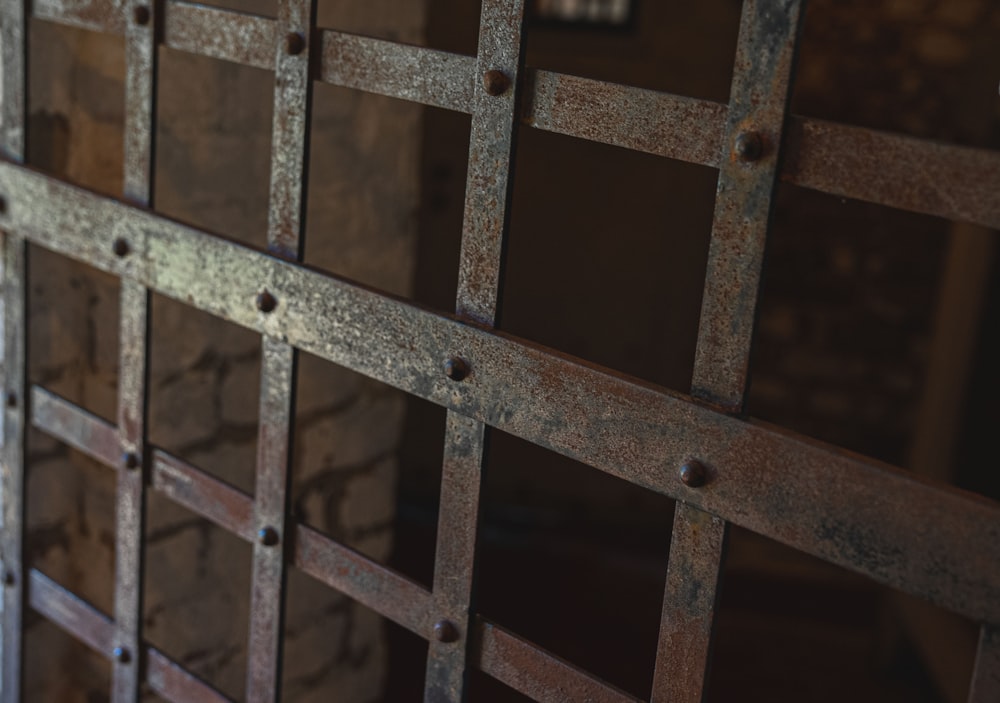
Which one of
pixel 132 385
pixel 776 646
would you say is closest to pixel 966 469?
pixel 776 646

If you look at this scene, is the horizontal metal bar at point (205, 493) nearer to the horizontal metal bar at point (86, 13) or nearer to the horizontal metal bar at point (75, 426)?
the horizontal metal bar at point (75, 426)

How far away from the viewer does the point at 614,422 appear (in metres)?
0.89

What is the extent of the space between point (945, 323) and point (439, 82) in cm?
278

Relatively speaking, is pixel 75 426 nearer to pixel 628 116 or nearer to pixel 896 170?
pixel 628 116

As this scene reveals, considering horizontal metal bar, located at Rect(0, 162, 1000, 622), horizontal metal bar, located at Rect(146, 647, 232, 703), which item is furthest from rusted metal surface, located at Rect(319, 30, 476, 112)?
horizontal metal bar, located at Rect(146, 647, 232, 703)

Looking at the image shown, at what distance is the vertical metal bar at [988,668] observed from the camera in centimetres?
74

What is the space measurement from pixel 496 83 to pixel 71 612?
0.97m

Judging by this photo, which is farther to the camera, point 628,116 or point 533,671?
point 533,671

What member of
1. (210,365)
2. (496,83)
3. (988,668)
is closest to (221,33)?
(496,83)

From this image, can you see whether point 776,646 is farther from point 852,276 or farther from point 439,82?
point 439,82

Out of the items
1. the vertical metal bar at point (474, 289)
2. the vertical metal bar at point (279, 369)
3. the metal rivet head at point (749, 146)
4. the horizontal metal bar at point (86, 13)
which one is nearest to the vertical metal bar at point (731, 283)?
the metal rivet head at point (749, 146)

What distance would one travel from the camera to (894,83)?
3717mm

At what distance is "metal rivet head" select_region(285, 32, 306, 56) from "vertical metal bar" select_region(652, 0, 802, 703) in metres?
0.44

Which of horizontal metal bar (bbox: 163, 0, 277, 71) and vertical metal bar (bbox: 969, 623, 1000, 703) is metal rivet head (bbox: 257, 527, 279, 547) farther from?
vertical metal bar (bbox: 969, 623, 1000, 703)
